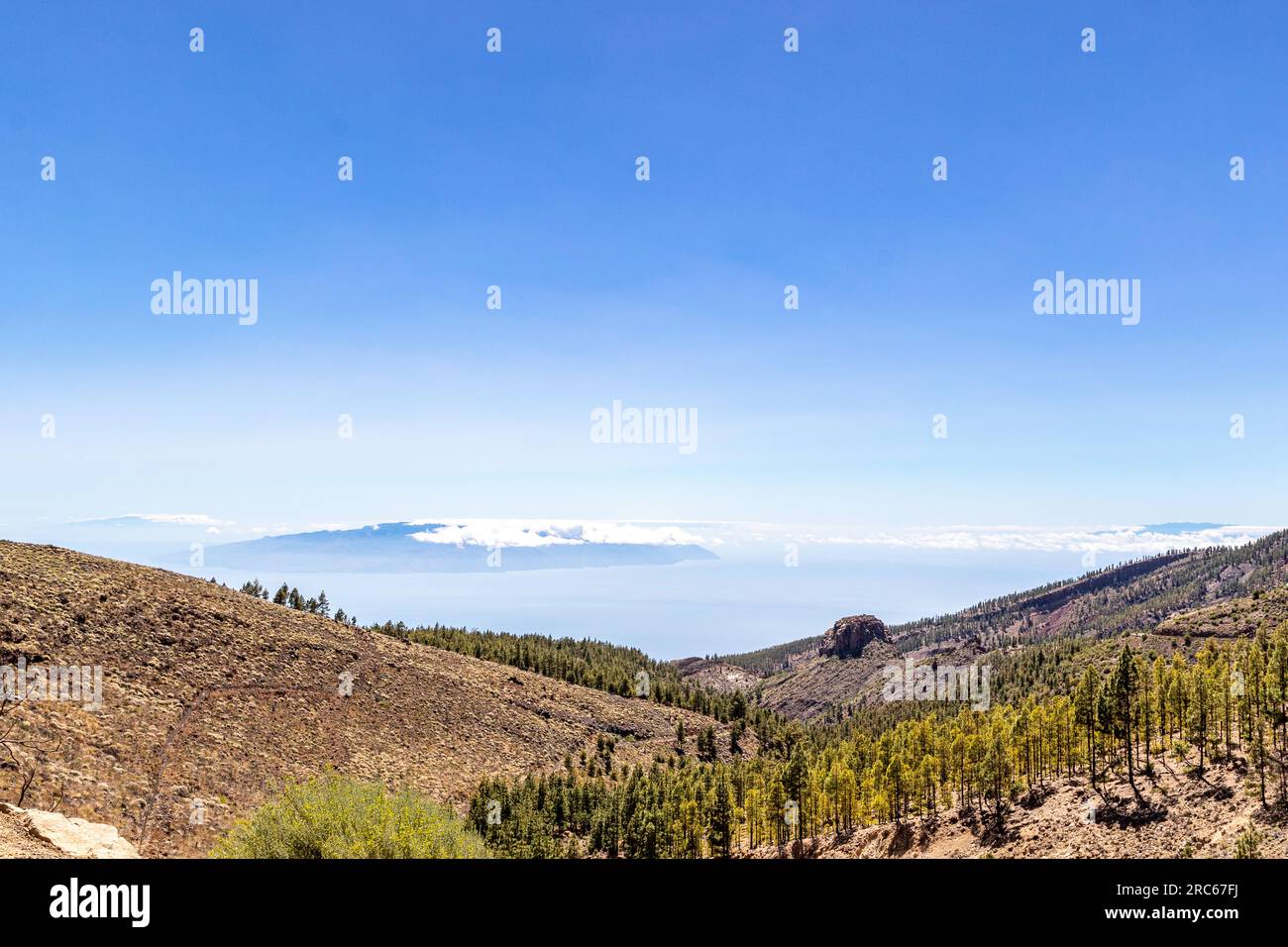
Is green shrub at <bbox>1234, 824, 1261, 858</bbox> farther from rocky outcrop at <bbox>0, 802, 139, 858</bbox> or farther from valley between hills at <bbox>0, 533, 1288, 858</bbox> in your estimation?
rocky outcrop at <bbox>0, 802, 139, 858</bbox>

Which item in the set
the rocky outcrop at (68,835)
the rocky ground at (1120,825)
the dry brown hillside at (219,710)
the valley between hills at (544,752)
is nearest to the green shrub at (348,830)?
the rocky outcrop at (68,835)

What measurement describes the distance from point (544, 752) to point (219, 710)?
2066 inches

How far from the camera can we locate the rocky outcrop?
1252 inches

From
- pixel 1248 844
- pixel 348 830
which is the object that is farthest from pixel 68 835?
pixel 1248 844

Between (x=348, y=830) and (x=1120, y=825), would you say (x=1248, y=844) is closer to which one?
(x=1120, y=825)

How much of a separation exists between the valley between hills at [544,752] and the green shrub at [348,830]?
1447cm

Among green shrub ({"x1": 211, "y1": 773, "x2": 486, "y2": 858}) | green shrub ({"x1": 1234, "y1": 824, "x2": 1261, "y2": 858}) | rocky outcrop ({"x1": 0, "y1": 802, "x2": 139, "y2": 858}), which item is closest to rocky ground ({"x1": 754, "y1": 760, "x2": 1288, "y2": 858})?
green shrub ({"x1": 1234, "y1": 824, "x2": 1261, "y2": 858})

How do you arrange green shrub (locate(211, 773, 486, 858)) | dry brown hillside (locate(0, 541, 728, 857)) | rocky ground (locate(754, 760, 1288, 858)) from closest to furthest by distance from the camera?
green shrub (locate(211, 773, 486, 858)) → rocky ground (locate(754, 760, 1288, 858)) → dry brown hillside (locate(0, 541, 728, 857))

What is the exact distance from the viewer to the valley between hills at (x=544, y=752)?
58.6m

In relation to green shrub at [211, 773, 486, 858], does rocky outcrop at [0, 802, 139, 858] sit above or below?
above

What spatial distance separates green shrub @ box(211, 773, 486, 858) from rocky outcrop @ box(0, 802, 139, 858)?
771cm

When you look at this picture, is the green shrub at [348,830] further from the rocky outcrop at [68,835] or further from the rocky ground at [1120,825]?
the rocky ground at [1120,825]
